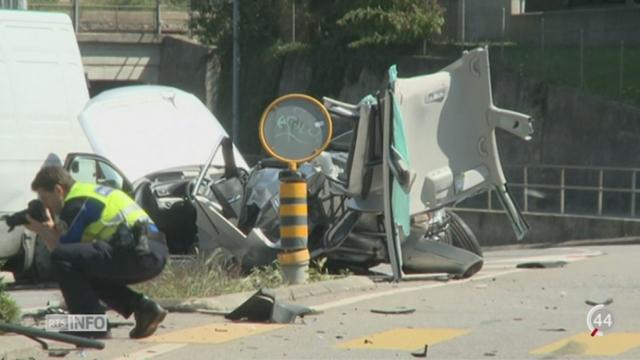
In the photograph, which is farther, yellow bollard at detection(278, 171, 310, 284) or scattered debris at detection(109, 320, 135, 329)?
yellow bollard at detection(278, 171, 310, 284)

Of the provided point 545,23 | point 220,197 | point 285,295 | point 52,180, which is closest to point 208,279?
point 285,295

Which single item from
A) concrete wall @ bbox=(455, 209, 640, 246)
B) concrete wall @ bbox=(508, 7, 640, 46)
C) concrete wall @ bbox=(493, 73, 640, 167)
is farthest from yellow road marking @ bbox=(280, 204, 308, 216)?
concrete wall @ bbox=(508, 7, 640, 46)

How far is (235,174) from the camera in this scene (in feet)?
57.3

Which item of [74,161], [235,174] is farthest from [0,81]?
[235,174]

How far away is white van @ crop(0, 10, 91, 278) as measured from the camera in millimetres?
17219

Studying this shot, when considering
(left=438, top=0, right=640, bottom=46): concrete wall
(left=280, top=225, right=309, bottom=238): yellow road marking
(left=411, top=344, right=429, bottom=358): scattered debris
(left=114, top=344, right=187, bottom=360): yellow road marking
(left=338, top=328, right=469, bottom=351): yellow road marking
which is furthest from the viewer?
(left=438, top=0, right=640, bottom=46): concrete wall

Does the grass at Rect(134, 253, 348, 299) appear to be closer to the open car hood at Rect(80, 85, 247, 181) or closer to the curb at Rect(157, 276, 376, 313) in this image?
the curb at Rect(157, 276, 376, 313)

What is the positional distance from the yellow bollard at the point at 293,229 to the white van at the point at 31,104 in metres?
3.16

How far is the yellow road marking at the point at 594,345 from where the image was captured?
10.8 metres

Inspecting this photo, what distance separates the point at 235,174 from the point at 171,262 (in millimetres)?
2445

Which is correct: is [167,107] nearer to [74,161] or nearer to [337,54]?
[74,161]

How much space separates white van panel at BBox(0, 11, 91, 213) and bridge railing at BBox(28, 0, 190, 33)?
125 ft

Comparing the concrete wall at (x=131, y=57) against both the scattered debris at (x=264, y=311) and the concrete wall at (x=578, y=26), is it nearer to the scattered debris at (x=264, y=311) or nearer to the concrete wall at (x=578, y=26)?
the concrete wall at (x=578, y=26)

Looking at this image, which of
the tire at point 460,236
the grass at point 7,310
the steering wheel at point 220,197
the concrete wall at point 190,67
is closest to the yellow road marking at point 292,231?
the steering wheel at point 220,197
